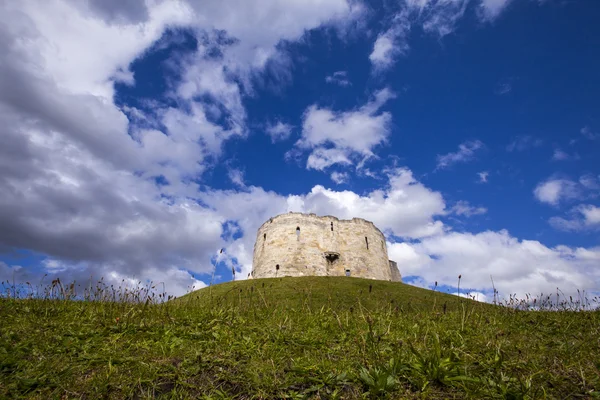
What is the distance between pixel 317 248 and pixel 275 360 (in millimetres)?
31465

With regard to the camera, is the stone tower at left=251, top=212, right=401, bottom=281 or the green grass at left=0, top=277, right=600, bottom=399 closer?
the green grass at left=0, top=277, right=600, bottom=399

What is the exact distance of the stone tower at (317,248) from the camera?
3459 centimetres

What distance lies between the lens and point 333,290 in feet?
59.0

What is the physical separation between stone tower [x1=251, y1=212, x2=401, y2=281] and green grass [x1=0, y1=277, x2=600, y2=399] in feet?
91.0

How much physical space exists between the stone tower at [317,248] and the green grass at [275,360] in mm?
27741

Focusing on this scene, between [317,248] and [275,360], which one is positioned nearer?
[275,360]

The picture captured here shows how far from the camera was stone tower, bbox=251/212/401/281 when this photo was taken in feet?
113

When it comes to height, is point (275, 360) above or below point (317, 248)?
below

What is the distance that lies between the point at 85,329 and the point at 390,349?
5083mm

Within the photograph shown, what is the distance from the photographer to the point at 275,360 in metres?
4.53

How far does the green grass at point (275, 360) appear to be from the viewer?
373 centimetres

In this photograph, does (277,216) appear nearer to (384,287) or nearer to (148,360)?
(384,287)

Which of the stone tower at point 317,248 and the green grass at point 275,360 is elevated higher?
the stone tower at point 317,248

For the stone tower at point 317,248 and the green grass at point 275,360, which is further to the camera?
the stone tower at point 317,248
